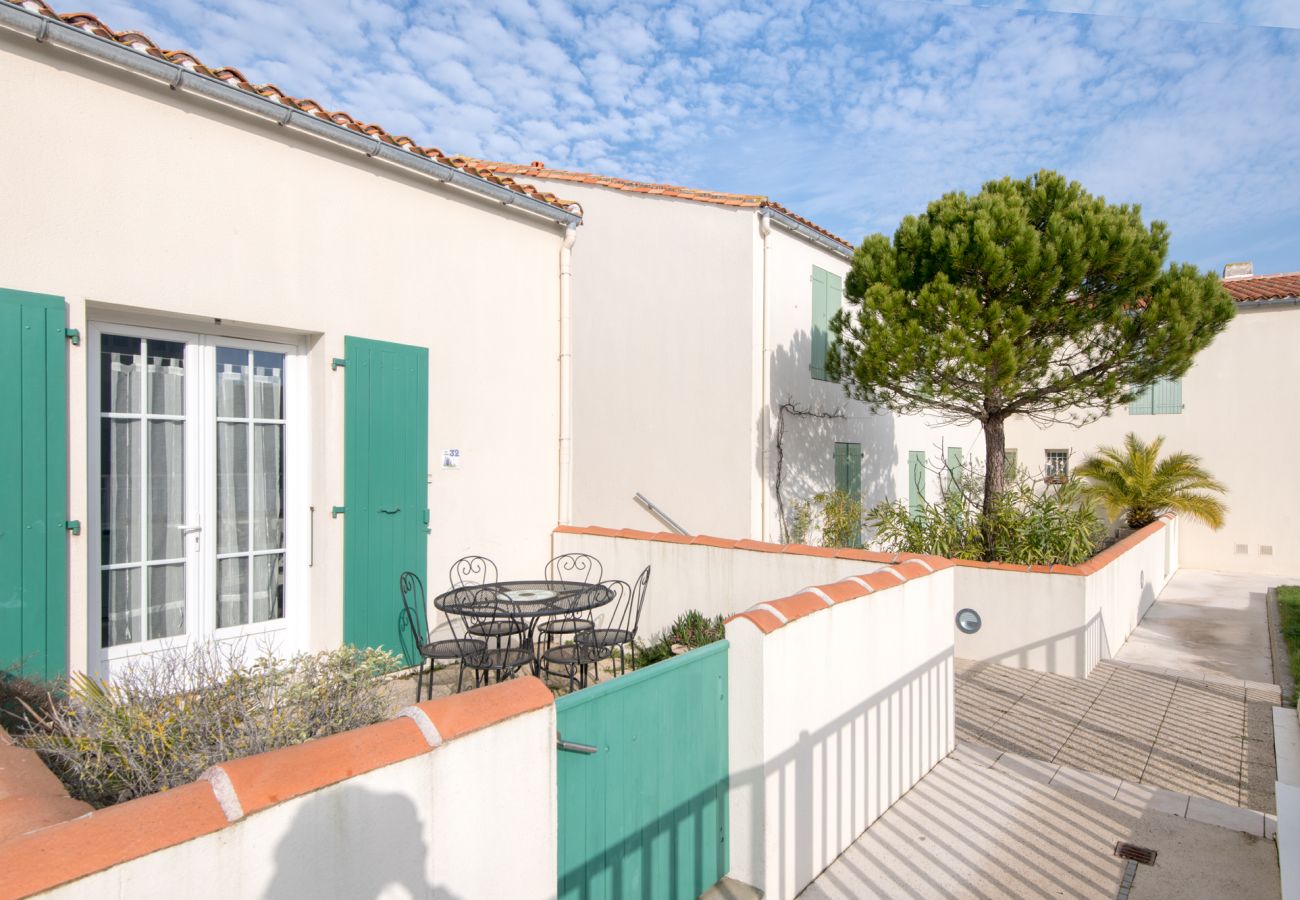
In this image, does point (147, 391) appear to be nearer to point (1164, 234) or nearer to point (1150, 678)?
point (1150, 678)

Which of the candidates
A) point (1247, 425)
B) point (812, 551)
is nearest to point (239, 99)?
point (812, 551)

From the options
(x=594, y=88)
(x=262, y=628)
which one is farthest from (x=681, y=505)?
(x=262, y=628)

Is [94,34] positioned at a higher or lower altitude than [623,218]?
lower

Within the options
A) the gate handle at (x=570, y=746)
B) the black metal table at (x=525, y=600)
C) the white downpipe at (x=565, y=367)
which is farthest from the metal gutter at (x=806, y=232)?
the gate handle at (x=570, y=746)

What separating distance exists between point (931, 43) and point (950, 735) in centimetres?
566

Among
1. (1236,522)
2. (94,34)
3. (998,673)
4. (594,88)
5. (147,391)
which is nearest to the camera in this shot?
(94,34)

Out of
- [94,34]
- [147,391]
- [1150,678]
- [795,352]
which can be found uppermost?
[94,34]

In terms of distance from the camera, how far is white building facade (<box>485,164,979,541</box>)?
956cm

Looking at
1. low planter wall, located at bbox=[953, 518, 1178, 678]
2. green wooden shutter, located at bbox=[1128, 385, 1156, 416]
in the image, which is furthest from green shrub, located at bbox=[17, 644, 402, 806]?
green wooden shutter, located at bbox=[1128, 385, 1156, 416]

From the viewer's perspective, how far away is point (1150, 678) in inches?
276

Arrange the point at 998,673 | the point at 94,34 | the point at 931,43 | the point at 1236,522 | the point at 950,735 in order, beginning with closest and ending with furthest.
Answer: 1. the point at 94,34
2. the point at 950,735
3. the point at 931,43
4. the point at 998,673
5. the point at 1236,522

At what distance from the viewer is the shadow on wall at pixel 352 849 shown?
1.78 m

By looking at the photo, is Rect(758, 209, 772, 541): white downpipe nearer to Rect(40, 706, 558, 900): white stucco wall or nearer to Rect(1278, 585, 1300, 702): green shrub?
Rect(1278, 585, 1300, 702): green shrub

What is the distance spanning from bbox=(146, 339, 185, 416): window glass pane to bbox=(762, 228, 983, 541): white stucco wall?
6.67 m
